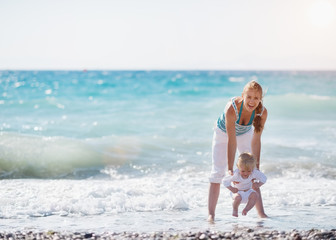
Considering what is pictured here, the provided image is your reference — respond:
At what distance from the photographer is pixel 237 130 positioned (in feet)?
17.2

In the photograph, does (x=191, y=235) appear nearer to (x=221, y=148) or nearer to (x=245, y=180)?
(x=245, y=180)

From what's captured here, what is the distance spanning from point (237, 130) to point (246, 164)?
0.45 meters

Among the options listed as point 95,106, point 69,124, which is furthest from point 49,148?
point 95,106

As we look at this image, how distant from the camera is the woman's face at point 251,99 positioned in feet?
16.0

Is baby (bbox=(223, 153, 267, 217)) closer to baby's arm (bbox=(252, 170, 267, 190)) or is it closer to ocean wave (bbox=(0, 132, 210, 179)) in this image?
baby's arm (bbox=(252, 170, 267, 190))

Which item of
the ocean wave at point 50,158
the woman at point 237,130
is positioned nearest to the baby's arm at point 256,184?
the woman at point 237,130

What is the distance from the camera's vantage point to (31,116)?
20.3 m

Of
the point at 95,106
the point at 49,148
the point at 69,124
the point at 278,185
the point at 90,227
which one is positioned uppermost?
the point at 95,106

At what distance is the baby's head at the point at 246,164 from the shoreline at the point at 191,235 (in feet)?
2.28

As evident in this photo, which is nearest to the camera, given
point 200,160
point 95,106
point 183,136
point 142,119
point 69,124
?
point 200,160

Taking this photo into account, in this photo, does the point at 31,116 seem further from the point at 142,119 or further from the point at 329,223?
the point at 329,223

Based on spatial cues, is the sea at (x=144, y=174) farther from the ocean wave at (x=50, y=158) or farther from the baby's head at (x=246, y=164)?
the baby's head at (x=246, y=164)

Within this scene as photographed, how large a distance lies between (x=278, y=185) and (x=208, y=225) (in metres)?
3.13

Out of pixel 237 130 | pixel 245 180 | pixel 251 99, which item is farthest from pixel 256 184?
pixel 251 99
